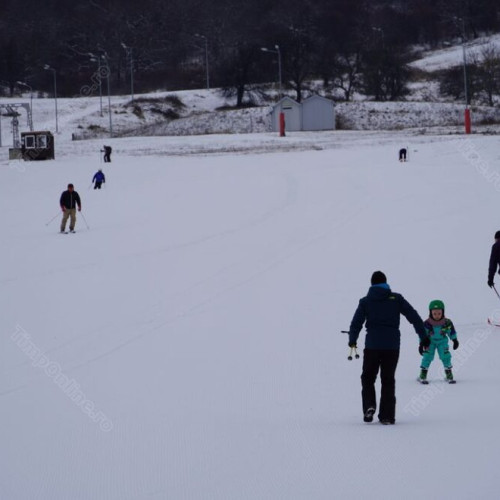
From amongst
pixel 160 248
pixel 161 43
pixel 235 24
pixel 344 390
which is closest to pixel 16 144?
pixel 160 248

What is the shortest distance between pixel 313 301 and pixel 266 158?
34.0m

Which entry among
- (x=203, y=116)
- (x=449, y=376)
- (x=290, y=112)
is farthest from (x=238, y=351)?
(x=203, y=116)

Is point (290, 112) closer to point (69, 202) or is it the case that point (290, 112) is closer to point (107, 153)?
point (107, 153)

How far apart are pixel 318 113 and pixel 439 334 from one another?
64477 mm

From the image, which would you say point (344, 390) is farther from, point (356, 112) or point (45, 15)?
point (45, 15)

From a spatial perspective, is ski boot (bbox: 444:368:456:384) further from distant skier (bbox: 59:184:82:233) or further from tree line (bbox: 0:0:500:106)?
tree line (bbox: 0:0:500:106)

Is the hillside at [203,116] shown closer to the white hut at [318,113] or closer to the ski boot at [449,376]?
the white hut at [318,113]

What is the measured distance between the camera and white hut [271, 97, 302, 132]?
73000mm

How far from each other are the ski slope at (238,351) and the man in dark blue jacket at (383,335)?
1.02 feet

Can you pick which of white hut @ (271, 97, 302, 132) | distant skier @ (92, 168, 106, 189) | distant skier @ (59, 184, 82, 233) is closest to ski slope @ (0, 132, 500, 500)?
distant skier @ (59, 184, 82, 233)

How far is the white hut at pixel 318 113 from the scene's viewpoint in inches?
2874

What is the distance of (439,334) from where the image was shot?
10078 mm

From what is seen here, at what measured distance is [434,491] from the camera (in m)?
6.50

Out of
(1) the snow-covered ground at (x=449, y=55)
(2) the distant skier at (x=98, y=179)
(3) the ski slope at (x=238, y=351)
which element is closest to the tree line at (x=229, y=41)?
(1) the snow-covered ground at (x=449, y=55)
